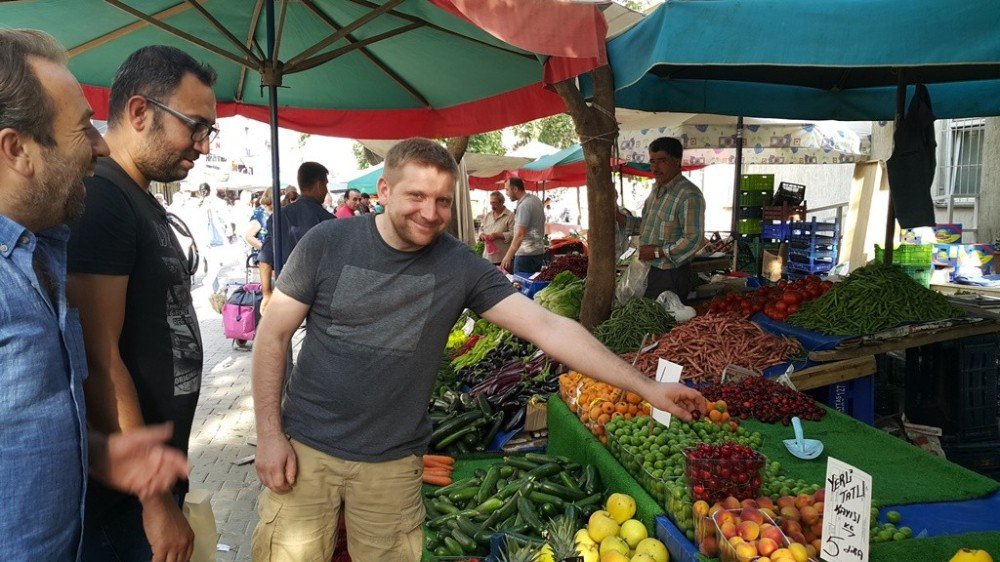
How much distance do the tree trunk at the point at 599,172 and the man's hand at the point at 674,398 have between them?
2884 mm

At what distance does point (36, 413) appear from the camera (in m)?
1.27

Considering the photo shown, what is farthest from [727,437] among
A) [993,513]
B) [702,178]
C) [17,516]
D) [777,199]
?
[702,178]

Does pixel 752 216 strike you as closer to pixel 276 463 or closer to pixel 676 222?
pixel 676 222

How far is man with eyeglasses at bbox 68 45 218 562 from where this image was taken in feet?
5.79

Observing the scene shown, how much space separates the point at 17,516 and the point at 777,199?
1156 cm

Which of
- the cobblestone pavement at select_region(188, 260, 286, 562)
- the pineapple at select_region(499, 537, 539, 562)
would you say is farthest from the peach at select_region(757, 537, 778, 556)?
the cobblestone pavement at select_region(188, 260, 286, 562)

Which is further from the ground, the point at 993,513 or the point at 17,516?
the point at 17,516

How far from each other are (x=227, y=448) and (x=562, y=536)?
168 inches

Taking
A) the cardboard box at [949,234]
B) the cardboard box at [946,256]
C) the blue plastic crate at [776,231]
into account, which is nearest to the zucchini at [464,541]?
the blue plastic crate at [776,231]

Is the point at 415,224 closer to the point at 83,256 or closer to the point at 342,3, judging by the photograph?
the point at 83,256

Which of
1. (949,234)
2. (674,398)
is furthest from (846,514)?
(949,234)

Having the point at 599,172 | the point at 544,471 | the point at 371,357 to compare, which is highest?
the point at 599,172

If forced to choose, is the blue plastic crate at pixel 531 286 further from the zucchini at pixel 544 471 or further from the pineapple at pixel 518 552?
the pineapple at pixel 518 552

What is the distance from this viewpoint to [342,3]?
18.2 feet
